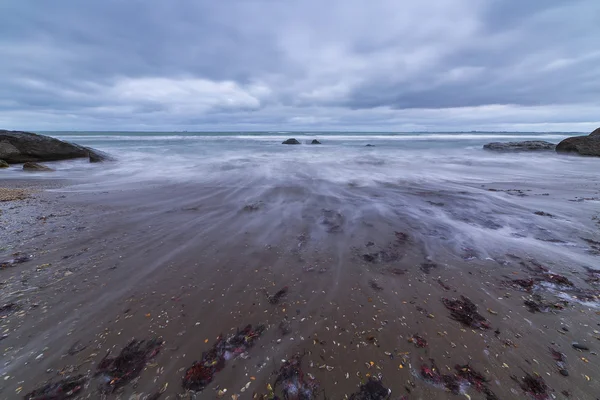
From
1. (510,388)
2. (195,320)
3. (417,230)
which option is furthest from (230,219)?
(510,388)

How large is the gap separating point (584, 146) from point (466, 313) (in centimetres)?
3098

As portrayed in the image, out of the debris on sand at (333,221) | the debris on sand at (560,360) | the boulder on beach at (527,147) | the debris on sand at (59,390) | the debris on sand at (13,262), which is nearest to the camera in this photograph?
the debris on sand at (59,390)

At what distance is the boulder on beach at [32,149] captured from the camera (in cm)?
1541

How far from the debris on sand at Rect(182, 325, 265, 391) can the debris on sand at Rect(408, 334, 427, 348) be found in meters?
1.68

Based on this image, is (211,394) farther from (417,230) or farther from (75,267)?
(417,230)

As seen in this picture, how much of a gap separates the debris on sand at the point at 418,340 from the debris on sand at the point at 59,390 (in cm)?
327

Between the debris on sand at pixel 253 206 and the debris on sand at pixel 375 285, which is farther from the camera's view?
the debris on sand at pixel 253 206

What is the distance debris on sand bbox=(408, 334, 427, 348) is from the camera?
2829 millimetres

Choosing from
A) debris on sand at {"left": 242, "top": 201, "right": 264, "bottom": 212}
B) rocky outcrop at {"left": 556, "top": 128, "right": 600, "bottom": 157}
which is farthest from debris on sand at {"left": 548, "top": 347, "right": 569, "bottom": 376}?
rocky outcrop at {"left": 556, "top": 128, "right": 600, "bottom": 157}

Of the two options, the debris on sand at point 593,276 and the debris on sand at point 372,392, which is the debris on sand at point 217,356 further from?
the debris on sand at point 593,276

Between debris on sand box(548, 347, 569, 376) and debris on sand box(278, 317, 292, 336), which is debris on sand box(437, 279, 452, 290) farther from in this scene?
debris on sand box(278, 317, 292, 336)

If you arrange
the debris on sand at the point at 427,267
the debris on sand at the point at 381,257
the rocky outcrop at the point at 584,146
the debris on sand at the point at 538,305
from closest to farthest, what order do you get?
the debris on sand at the point at 538,305, the debris on sand at the point at 427,267, the debris on sand at the point at 381,257, the rocky outcrop at the point at 584,146

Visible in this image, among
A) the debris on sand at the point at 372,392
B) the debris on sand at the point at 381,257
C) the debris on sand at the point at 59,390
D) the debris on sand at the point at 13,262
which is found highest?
the debris on sand at the point at 13,262

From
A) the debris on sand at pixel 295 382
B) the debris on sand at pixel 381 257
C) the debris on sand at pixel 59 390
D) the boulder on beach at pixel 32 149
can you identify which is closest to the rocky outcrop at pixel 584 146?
the debris on sand at pixel 381 257
